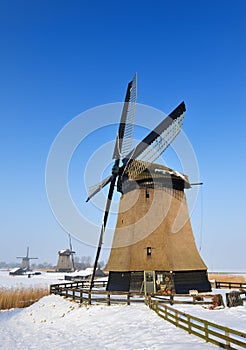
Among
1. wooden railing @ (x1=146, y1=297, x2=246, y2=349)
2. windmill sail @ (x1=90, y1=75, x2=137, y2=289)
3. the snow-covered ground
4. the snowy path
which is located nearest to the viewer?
wooden railing @ (x1=146, y1=297, x2=246, y2=349)

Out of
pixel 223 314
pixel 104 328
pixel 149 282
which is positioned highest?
pixel 149 282

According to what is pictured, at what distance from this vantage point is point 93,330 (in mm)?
11031

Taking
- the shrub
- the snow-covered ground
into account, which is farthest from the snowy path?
the snow-covered ground

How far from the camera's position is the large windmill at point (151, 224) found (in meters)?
15.7

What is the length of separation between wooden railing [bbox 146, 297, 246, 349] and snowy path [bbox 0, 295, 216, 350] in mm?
195

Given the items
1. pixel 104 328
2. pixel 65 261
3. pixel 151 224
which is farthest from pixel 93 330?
pixel 65 261

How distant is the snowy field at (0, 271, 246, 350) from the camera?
8461 mm

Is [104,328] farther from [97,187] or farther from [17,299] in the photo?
[17,299]

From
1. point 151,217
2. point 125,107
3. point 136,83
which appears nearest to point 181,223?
point 151,217

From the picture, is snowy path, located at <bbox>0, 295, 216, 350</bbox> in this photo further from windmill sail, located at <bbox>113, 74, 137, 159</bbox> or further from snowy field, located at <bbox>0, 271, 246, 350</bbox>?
windmill sail, located at <bbox>113, 74, 137, 159</bbox>

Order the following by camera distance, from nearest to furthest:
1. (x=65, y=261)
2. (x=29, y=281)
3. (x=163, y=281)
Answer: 1. (x=163, y=281)
2. (x=29, y=281)
3. (x=65, y=261)

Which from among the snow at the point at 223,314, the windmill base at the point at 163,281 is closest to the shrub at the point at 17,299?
the windmill base at the point at 163,281

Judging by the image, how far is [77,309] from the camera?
575 inches

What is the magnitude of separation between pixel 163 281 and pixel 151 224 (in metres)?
3.35
